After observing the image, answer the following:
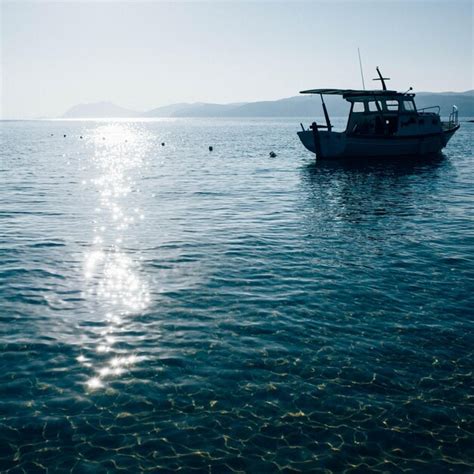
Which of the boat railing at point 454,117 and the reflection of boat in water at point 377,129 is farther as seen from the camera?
the boat railing at point 454,117

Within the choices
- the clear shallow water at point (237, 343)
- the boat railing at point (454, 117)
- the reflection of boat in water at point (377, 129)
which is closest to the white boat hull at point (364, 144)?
the reflection of boat in water at point (377, 129)

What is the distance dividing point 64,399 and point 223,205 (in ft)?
70.5

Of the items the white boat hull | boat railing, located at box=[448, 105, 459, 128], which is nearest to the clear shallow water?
the white boat hull

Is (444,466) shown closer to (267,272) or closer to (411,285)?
(411,285)

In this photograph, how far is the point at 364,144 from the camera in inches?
1860

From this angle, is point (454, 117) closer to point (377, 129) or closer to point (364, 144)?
point (377, 129)

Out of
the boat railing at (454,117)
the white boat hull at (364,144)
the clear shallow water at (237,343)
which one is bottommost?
the clear shallow water at (237,343)

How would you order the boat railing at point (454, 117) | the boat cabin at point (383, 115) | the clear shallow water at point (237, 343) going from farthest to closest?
the boat railing at point (454, 117) < the boat cabin at point (383, 115) < the clear shallow water at point (237, 343)

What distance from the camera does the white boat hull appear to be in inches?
1854

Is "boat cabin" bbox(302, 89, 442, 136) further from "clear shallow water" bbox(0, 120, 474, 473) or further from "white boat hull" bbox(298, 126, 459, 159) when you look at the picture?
"clear shallow water" bbox(0, 120, 474, 473)

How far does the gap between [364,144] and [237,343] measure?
131 feet

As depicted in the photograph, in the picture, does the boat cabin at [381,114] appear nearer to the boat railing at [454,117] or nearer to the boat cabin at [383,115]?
the boat cabin at [383,115]

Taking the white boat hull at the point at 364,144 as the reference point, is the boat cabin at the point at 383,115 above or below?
Answer: above

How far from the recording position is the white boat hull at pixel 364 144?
47.1 metres
